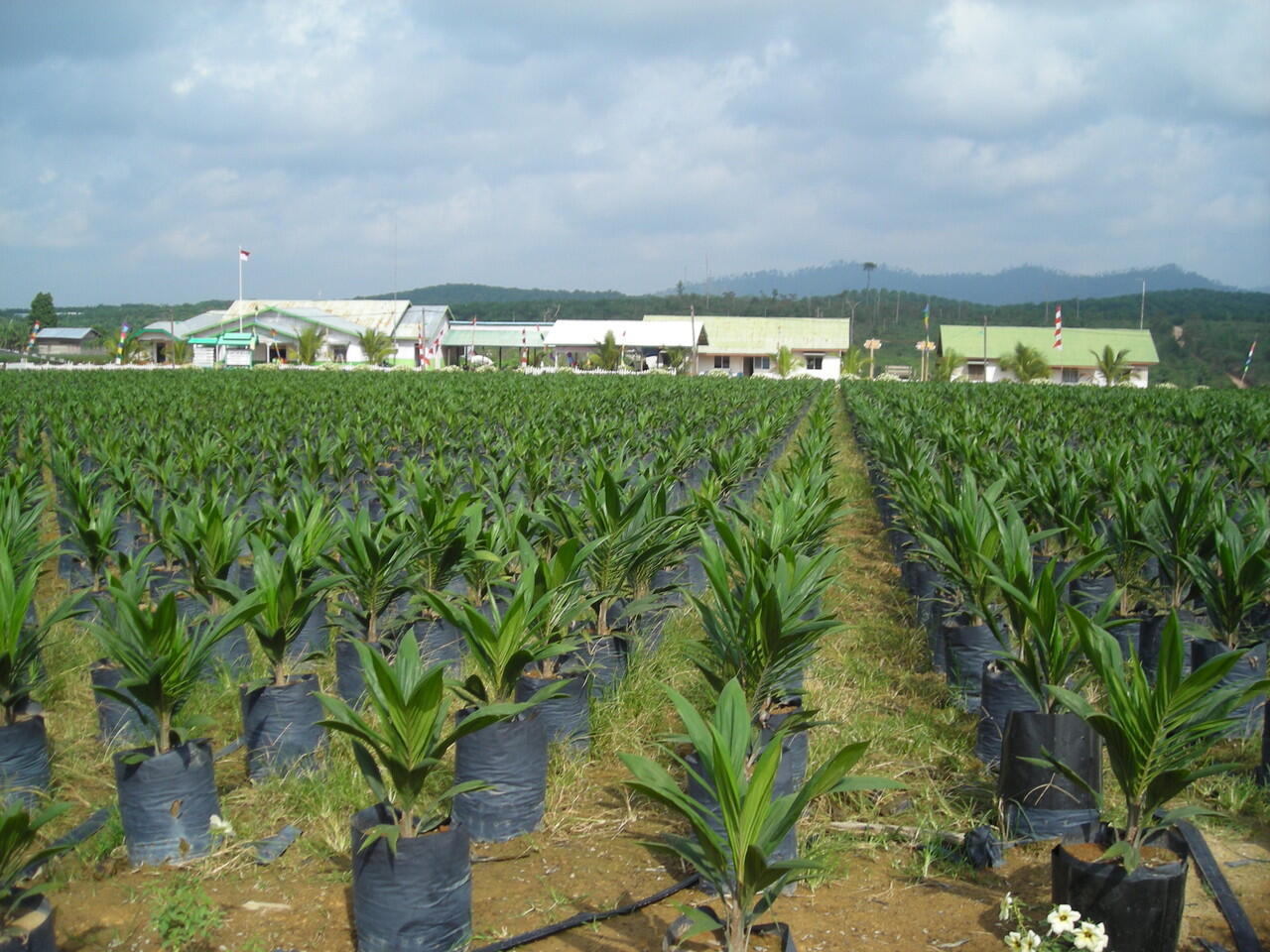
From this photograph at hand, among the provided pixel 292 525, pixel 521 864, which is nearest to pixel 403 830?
pixel 521 864

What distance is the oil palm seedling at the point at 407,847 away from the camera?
249cm

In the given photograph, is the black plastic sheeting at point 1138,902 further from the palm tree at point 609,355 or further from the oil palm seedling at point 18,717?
the palm tree at point 609,355

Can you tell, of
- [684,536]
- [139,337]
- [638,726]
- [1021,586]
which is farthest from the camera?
[139,337]

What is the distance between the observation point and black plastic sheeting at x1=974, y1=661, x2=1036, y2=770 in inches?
150

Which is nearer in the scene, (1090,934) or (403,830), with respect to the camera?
(1090,934)

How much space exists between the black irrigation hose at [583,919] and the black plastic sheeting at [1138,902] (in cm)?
107

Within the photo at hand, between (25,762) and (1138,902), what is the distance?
3.47 m

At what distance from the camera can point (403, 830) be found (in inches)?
102

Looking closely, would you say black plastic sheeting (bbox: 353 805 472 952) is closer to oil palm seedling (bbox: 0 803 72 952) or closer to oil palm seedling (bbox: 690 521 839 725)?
oil palm seedling (bbox: 0 803 72 952)

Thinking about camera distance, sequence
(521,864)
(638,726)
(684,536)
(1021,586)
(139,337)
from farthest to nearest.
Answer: (139,337) < (684,536) < (638,726) < (1021,586) < (521,864)

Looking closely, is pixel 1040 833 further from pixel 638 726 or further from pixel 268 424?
pixel 268 424

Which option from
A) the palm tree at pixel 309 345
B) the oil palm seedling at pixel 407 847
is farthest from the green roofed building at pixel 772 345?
the oil palm seedling at pixel 407 847

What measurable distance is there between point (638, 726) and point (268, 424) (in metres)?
9.75

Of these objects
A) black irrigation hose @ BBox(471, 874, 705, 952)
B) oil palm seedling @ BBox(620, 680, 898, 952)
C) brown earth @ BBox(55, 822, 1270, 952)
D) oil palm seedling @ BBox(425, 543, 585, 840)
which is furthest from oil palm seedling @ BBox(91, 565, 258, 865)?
oil palm seedling @ BBox(620, 680, 898, 952)
